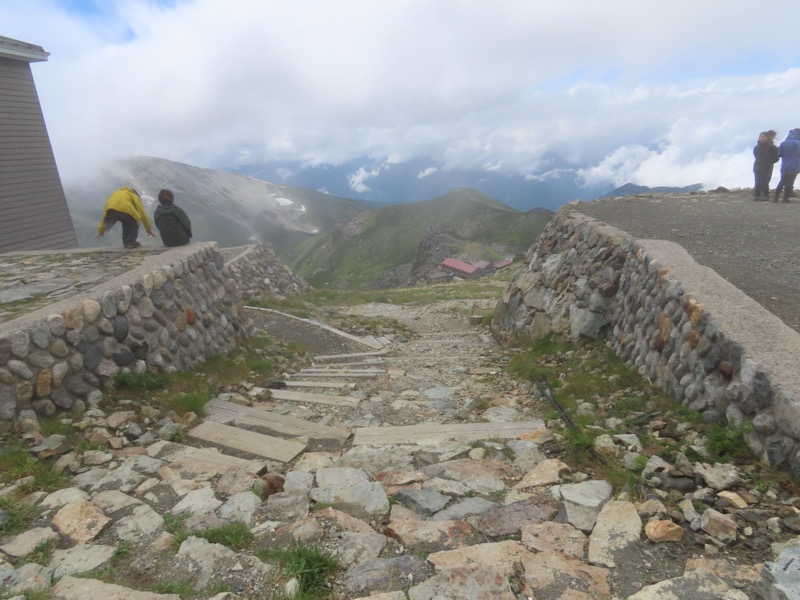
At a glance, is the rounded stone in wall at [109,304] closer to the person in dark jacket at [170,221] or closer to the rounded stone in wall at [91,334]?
the rounded stone in wall at [91,334]

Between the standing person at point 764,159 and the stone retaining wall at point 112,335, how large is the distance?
51.0 feet

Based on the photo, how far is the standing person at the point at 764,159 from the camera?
15.0 metres

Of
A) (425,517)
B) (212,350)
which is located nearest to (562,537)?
(425,517)

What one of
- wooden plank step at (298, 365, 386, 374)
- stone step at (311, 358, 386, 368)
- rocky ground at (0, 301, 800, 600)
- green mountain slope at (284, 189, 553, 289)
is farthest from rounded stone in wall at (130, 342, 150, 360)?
green mountain slope at (284, 189, 553, 289)

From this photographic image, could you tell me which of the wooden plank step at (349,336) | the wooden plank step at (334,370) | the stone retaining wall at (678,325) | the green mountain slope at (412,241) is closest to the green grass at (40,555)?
the stone retaining wall at (678,325)

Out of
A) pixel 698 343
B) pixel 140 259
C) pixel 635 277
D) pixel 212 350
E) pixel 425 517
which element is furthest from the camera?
pixel 140 259

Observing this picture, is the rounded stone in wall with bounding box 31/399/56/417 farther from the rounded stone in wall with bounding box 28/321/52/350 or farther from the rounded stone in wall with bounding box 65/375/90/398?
the rounded stone in wall with bounding box 28/321/52/350

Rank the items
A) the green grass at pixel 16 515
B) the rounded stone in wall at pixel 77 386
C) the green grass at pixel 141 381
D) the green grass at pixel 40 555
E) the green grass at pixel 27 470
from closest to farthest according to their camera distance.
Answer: the green grass at pixel 40 555 → the green grass at pixel 16 515 → the green grass at pixel 27 470 → the rounded stone in wall at pixel 77 386 → the green grass at pixel 141 381

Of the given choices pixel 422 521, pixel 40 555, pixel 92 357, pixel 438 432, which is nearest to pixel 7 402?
pixel 92 357

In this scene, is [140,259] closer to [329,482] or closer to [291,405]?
[291,405]

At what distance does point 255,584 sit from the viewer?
320cm

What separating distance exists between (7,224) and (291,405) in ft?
57.5

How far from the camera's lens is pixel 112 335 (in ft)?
22.7

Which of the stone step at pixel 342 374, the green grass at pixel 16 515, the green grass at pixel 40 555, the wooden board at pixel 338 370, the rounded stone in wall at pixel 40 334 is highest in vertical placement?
the rounded stone in wall at pixel 40 334
